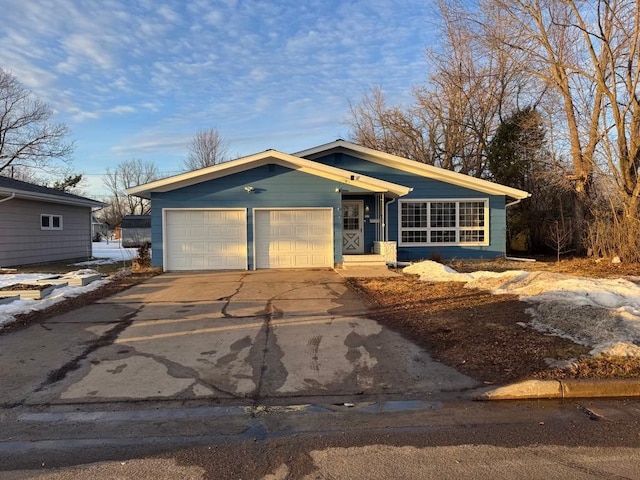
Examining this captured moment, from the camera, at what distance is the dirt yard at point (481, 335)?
516 centimetres

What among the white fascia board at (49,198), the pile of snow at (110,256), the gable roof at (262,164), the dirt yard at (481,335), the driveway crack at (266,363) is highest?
the gable roof at (262,164)

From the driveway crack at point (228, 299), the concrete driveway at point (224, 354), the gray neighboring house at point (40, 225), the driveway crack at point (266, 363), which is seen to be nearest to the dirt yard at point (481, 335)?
the concrete driveway at point (224, 354)

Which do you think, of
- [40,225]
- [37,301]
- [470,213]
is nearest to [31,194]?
[40,225]

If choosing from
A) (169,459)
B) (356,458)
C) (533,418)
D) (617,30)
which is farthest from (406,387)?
(617,30)

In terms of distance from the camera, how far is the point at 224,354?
6289 mm

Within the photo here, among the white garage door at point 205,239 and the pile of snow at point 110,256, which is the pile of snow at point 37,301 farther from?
the pile of snow at point 110,256

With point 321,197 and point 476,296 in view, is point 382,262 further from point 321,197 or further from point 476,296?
point 476,296

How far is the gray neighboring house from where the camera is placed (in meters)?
17.2

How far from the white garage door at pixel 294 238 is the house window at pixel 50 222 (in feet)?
33.8

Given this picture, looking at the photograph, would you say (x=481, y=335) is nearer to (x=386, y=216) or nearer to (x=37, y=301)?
(x=37, y=301)

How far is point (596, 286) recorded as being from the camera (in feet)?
28.3

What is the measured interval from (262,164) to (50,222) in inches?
434

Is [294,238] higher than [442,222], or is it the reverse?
[442,222]

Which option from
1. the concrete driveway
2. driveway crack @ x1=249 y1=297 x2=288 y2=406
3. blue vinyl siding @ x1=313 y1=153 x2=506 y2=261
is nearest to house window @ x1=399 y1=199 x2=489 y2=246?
blue vinyl siding @ x1=313 y1=153 x2=506 y2=261
